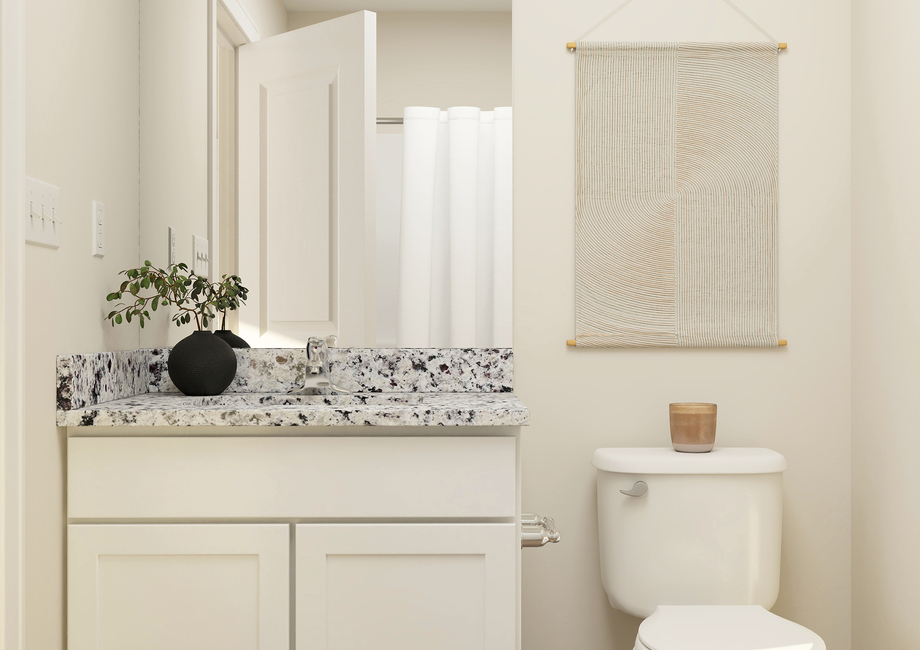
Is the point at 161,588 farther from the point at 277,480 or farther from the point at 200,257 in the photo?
the point at 200,257

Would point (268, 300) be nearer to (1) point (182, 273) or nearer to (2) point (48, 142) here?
(1) point (182, 273)

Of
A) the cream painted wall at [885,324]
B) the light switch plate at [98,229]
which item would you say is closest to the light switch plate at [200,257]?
the light switch plate at [98,229]

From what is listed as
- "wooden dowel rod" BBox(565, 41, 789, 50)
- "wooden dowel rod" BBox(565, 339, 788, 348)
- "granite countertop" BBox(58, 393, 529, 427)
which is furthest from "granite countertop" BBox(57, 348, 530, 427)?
"wooden dowel rod" BBox(565, 41, 789, 50)

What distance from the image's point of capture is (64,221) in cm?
120

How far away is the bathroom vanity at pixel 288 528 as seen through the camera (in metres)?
1.15

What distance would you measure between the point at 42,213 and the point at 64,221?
8 centimetres

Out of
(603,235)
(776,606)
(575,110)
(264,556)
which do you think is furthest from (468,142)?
(776,606)

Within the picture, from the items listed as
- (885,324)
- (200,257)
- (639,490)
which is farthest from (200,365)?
(885,324)

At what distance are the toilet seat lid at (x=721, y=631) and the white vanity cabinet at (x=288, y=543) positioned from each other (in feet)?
0.96

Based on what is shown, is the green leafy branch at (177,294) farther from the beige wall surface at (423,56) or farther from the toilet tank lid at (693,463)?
the toilet tank lid at (693,463)

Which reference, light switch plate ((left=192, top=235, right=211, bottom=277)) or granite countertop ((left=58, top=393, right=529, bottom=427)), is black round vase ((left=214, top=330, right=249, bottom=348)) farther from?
granite countertop ((left=58, top=393, right=529, bottom=427))

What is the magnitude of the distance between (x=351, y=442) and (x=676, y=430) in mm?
782

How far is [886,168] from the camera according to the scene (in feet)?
4.93

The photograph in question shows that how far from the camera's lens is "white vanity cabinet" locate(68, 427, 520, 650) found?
1151 millimetres
